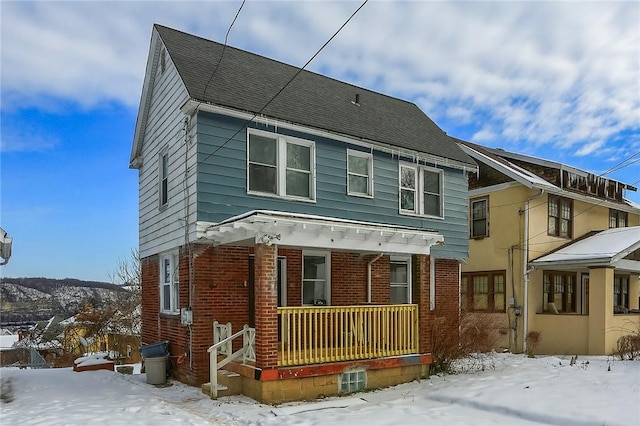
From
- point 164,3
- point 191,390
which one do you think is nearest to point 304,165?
point 164,3

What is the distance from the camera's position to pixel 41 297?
44.0 meters

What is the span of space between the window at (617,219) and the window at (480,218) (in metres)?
6.81

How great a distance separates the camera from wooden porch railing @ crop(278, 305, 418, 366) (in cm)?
948

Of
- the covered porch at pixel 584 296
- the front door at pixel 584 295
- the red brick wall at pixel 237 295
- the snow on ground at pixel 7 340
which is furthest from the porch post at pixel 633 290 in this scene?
the snow on ground at pixel 7 340

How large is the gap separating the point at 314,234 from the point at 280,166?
8.20ft

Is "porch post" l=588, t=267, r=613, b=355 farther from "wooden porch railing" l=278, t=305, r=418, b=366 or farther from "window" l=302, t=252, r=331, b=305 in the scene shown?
"window" l=302, t=252, r=331, b=305

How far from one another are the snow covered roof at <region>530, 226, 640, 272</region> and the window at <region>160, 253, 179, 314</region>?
1190 centimetres

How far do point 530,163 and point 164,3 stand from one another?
49.3 feet

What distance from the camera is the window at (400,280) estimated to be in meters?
14.1

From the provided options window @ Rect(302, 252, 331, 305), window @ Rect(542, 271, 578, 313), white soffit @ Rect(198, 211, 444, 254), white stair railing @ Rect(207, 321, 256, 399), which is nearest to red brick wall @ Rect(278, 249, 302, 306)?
window @ Rect(302, 252, 331, 305)

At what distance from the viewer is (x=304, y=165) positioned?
39.6 feet

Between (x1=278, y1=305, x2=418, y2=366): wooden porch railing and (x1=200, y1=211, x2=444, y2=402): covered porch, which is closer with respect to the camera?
(x1=200, y1=211, x2=444, y2=402): covered porch

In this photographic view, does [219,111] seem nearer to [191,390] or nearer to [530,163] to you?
[191,390]

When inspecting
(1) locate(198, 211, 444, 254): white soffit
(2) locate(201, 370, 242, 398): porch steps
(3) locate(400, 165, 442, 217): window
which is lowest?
(2) locate(201, 370, 242, 398): porch steps
